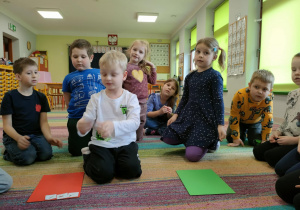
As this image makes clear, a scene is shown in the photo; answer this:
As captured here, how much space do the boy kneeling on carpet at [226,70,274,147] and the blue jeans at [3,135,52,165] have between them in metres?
1.46

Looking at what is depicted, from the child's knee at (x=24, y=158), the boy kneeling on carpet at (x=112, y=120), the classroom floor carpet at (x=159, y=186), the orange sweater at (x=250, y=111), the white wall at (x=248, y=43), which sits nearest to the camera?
the classroom floor carpet at (x=159, y=186)

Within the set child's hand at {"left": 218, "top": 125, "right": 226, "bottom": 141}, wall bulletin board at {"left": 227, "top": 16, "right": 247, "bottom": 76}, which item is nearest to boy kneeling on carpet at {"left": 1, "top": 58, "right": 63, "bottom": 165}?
child's hand at {"left": 218, "top": 125, "right": 226, "bottom": 141}

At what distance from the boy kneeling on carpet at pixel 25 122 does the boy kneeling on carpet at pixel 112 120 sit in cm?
40

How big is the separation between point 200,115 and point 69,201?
99 centimetres

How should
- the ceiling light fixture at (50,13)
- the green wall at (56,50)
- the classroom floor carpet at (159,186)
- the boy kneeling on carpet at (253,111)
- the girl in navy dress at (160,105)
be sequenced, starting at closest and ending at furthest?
the classroom floor carpet at (159,186)
the boy kneeling on carpet at (253,111)
the girl in navy dress at (160,105)
the ceiling light fixture at (50,13)
the green wall at (56,50)

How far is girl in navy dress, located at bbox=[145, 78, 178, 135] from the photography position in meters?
2.22

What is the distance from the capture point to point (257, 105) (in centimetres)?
170

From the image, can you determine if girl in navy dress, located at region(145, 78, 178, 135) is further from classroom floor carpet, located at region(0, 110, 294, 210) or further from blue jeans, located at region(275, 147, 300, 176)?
blue jeans, located at region(275, 147, 300, 176)

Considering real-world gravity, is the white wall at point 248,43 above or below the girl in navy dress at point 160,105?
above

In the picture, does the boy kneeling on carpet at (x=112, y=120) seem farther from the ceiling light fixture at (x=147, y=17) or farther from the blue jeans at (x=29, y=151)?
the ceiling light fixture at (x=147, y=17)

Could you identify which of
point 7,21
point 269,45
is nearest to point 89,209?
point 269,45

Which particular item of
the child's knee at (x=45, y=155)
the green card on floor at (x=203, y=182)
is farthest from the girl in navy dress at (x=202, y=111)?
the child's knee at (x=45, y=155)

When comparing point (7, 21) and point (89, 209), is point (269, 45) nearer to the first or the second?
point (89, 209)

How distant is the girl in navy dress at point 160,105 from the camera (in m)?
2.22
